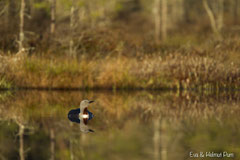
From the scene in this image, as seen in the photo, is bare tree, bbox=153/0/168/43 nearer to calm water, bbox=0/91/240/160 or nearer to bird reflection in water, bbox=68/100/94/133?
calm water, bbox=0/91/240/160

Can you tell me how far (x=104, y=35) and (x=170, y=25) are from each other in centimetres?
2430

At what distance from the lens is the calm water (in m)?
6.86

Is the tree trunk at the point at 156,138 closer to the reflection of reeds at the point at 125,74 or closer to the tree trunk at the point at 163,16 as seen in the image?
the reflection of reeds at the point at 125,74

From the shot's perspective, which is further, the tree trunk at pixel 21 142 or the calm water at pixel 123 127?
the calm water at pixel 123 127

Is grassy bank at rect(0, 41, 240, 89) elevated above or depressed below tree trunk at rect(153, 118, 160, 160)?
above

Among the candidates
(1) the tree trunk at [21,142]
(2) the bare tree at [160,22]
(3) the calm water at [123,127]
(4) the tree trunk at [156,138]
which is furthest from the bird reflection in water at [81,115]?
(2) the bare tree at [160,22]

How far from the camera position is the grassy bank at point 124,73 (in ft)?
50.1

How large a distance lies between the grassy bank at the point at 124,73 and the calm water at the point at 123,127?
1568mm

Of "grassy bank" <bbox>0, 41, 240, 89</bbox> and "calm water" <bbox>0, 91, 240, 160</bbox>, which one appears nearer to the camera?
"calm water" <bbox>0, 91, 240, 160</bbox>

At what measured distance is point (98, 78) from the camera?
15.4 metres

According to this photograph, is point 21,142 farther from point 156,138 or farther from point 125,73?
point 125,73

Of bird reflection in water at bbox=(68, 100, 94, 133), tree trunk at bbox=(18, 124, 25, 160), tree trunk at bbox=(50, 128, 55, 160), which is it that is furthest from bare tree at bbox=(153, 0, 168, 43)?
tree trunk at bbox=(50, 128, 55, 160)

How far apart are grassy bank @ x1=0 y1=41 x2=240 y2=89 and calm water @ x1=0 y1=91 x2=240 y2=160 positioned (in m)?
1.57

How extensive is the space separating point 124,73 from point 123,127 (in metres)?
6.55
